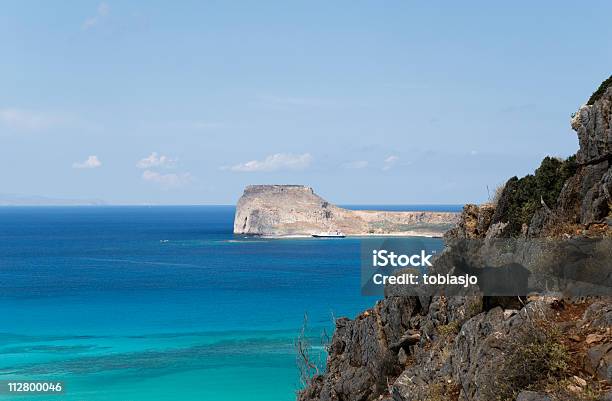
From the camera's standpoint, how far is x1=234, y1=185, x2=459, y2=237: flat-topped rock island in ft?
631

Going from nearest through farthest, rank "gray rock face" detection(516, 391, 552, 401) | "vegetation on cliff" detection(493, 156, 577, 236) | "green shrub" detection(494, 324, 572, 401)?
1. "gray rock face" detection(516, 391, 552, 401)
2. "green shrub" detection(494, 324, 572, 401)
3. "vegetation on cliff" detection(493, 156, 577, 236)

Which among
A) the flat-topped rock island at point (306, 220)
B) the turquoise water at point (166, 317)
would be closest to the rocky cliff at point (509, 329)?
the turquoise water at point (166, 317)

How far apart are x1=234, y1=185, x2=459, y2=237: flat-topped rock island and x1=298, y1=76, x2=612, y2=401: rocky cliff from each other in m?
172

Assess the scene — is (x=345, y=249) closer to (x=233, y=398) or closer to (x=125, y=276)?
(x=125, y=276)

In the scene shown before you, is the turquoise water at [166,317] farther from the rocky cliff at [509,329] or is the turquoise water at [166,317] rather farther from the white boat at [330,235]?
the white boat at [330,235]

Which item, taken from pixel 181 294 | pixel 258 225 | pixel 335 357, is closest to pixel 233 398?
pixel 335 357

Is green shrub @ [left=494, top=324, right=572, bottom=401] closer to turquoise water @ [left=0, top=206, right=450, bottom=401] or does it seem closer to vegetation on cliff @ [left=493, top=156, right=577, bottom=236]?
vegetation on cliff @ [left=493, top=156, right=577, bottom=236]

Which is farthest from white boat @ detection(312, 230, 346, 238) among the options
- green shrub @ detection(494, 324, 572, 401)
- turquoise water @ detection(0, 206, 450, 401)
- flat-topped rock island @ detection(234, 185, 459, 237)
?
green shrub @ detection(494, 324, 572, 401)

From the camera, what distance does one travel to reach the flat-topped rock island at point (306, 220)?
192m

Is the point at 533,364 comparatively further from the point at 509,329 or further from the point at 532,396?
the point at 509,329

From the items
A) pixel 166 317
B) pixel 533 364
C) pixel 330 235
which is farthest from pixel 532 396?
pixel 330 235

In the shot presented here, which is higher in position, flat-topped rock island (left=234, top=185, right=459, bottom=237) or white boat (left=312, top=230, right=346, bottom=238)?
flat-topped rock island (left=234, top=185, right=459, bottom=237)

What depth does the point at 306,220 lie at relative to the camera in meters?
194

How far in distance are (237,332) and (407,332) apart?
Result: 4179cm
